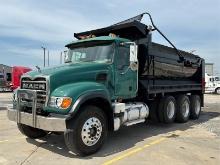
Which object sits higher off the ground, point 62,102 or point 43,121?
point 62,102

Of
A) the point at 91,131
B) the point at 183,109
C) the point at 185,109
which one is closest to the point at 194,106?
the point at 185,109

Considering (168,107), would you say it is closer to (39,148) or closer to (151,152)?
(151,152)

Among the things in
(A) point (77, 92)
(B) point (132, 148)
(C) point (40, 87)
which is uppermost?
(C) point (40, 87)

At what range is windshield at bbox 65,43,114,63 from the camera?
861 cm

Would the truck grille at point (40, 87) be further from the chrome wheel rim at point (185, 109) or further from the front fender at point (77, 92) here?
the chrome wheel rim at point (185, 109)

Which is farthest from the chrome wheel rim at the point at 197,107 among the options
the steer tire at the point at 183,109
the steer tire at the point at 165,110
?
the steer tire at the point at 165,110

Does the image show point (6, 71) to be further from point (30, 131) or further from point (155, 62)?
point (30, 131)

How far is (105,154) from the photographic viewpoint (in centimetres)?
746

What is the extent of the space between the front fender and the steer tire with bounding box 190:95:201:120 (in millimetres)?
6698

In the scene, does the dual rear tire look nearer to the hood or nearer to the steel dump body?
the steel dump body

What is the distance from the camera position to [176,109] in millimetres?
12195

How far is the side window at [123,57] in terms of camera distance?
8.75m

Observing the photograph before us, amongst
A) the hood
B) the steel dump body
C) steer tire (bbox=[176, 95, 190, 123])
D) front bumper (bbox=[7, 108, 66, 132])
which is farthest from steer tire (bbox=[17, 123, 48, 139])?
steer tire (bbox=[176, 95, 190, 123])

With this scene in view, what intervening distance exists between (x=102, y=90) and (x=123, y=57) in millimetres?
1466
